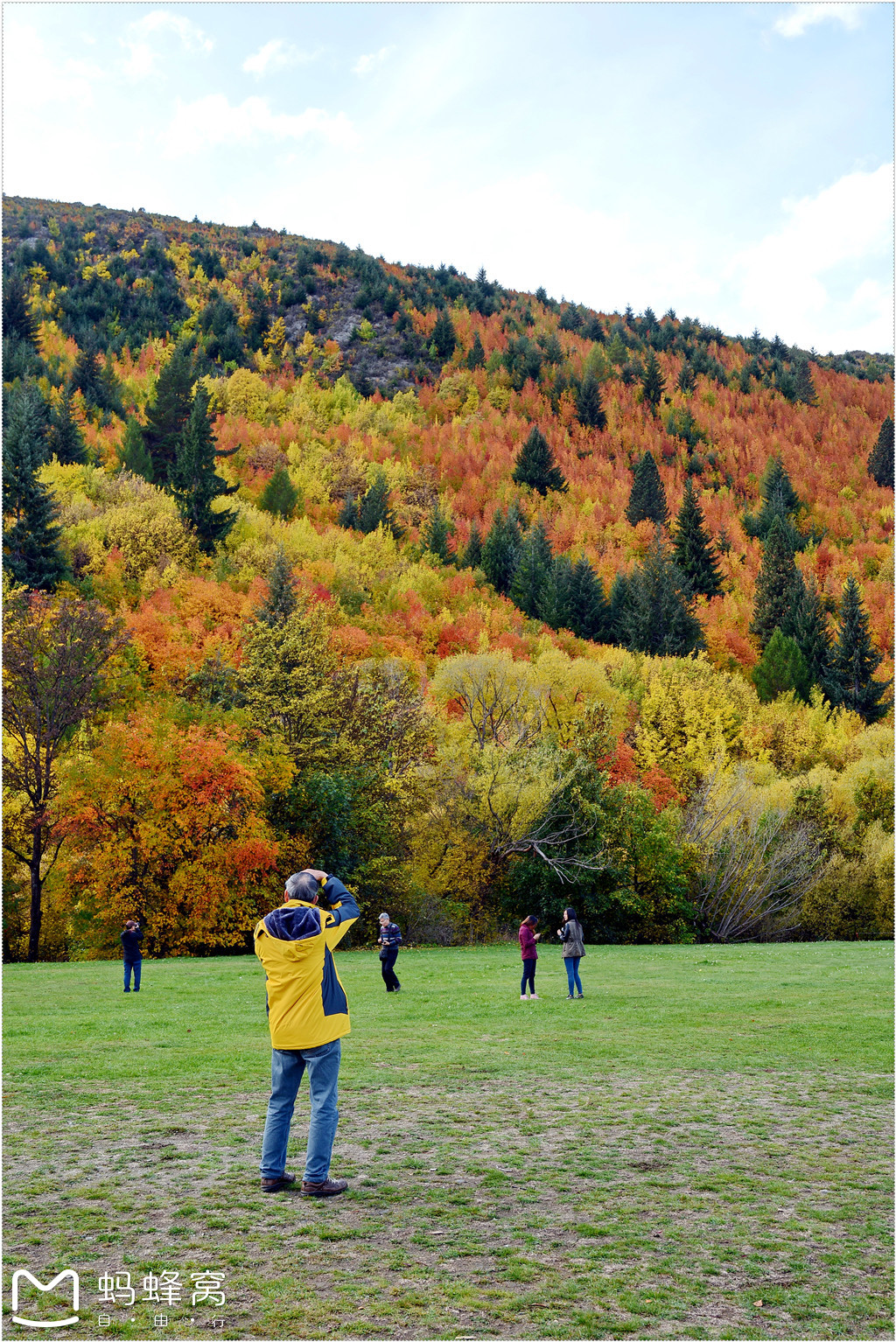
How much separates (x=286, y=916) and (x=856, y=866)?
158 ft

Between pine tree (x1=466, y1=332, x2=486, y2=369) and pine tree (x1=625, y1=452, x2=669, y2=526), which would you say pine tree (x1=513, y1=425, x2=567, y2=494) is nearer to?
pine tree (x1=625, y1=452, x2=669, y2=526)

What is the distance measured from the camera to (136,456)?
3516 inches

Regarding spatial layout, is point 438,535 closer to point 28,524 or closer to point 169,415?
point 169,415

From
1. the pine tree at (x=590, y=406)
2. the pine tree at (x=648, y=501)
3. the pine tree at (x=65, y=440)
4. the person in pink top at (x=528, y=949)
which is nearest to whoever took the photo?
Answer: the person in pink top at (x=528, y=949)

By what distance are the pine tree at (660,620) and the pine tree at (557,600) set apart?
5345 millimetres

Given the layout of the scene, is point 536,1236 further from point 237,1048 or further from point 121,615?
point 121,615

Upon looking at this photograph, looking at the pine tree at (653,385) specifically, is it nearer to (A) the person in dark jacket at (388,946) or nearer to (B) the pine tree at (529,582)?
(B) the pine tree at (529,582)

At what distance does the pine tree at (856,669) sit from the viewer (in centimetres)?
7988

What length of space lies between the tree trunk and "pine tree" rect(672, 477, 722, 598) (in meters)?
79.7

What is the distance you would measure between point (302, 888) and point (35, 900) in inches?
1230

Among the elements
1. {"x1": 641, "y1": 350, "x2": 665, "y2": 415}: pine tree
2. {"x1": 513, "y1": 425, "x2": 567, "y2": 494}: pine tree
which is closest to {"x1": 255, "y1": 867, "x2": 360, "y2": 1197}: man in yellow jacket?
{"x1": 513, "y1": 425, "x2": 567, "y2": 494}: pine tree

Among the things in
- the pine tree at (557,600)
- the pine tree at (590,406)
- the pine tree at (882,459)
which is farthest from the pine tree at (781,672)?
the pine tree at (590,406)

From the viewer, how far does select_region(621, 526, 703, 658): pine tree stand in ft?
278

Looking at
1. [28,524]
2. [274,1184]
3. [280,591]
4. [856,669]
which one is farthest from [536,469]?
[274,1184]
